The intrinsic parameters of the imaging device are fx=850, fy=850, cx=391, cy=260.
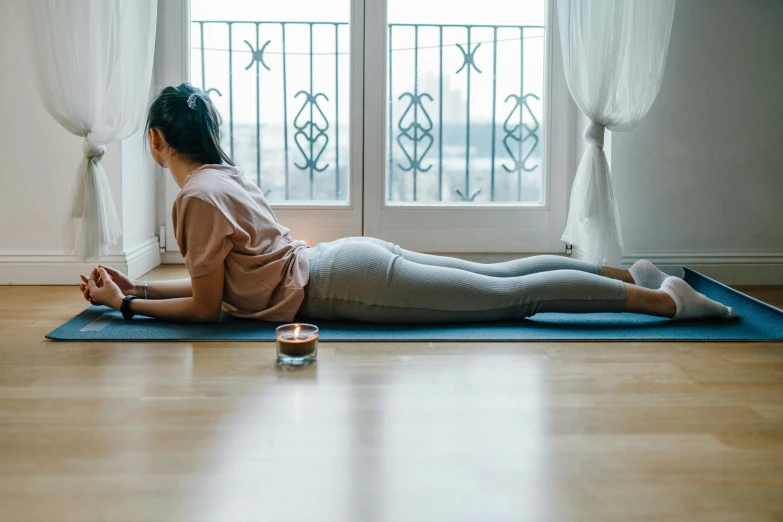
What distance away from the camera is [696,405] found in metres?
1.83

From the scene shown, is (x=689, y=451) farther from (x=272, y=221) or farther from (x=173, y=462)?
(x=272, y=221)

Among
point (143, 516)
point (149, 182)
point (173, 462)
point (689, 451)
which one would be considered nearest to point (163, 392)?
point (173, 462)

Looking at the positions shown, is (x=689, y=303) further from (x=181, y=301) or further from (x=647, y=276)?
(x=181, y=301)

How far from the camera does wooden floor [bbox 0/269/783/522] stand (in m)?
1.33

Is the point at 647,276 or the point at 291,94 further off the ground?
the point at 291,94

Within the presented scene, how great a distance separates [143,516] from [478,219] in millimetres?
2741

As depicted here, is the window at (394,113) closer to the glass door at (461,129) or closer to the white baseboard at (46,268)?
the glass door at (461,129)

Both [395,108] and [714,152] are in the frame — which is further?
[395,108]

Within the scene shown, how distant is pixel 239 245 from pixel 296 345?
0.38 metres

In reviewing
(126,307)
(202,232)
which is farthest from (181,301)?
(202,232)

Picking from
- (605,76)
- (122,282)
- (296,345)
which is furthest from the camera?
(605,76)

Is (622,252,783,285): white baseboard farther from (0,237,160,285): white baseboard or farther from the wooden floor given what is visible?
(0,237,160,285): white baseboard

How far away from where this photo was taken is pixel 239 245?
7.70ft

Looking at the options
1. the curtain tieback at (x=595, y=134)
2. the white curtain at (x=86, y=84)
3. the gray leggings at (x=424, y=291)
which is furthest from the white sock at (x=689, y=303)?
the white curtain at (x=86, y=84)
